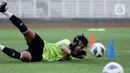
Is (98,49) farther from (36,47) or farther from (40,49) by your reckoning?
(36,47)

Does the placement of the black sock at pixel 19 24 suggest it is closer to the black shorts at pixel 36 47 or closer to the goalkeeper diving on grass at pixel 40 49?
the goalkeeper diving on grass at pixel 40 49

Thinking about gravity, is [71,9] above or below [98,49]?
below

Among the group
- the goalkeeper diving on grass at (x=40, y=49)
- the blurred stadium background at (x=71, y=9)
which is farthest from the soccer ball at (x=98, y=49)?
the blurred stadium background at (x=71, y=9)

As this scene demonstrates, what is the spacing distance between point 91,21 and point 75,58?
26.7 metres

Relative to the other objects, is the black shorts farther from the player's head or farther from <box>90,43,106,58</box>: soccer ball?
<box>90,43,106,58</box>: soccer ball

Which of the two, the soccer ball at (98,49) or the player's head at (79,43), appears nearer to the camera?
the player's head at (79,43)

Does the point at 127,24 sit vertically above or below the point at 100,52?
below

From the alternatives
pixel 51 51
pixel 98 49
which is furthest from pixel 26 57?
pixel 98 49

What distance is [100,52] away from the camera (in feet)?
41.3

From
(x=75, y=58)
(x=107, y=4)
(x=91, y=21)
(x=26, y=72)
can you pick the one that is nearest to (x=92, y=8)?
(x=107, y=4)

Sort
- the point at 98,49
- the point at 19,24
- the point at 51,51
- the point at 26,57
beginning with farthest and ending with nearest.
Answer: the point at 98,49
the point at 51,51
the point at 26,57
the point at 19,24

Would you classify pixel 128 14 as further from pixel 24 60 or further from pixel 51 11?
pixel 24 60

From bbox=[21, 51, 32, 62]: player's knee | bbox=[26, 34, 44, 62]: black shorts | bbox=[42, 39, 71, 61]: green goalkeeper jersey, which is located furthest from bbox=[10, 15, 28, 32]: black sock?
bbox=[42, 39, 71, 61]: green goalkeeper jersey

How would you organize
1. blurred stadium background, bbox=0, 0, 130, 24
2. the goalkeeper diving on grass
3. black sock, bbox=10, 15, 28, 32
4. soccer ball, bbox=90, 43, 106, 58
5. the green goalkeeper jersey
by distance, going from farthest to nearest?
blurred stadium background, bbox=0, 0, 130, 24 < soccer ball, bbox=90, 43, 106, 58 < the green goalkeeper jersey < the goalkeeper diving on grass < black sock, bbox=10, 15, 28, 32
